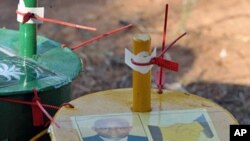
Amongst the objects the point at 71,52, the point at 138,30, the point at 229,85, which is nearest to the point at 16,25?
the point at 138,30

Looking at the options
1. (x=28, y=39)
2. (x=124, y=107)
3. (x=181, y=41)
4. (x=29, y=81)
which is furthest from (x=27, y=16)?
(x=181, y=41)

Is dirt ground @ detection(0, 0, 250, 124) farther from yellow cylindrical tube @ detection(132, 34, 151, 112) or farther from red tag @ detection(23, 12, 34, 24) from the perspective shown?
yellow cylindrical tube @ detection(132, 34, 151, 112)

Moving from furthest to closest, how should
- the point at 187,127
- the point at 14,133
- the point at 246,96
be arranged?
the point at 246,96 < the point at 14,133 < the point at 187,127

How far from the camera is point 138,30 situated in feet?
10.2

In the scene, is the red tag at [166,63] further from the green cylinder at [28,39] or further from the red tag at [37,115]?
the green cylinder at [28,39]

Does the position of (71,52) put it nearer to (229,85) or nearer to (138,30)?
(229,85)

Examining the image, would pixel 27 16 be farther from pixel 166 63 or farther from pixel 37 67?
pixel 166 63

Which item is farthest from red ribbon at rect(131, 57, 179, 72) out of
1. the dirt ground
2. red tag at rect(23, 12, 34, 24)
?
the dirt ground

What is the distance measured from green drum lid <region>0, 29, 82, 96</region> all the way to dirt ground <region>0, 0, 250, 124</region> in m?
0.97

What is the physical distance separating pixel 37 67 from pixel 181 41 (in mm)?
1537

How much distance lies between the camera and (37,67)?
1.55 m

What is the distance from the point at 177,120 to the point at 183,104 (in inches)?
2.8

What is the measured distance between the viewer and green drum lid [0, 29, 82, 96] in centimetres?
146

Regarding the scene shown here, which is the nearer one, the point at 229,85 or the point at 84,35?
the point at 229,85
